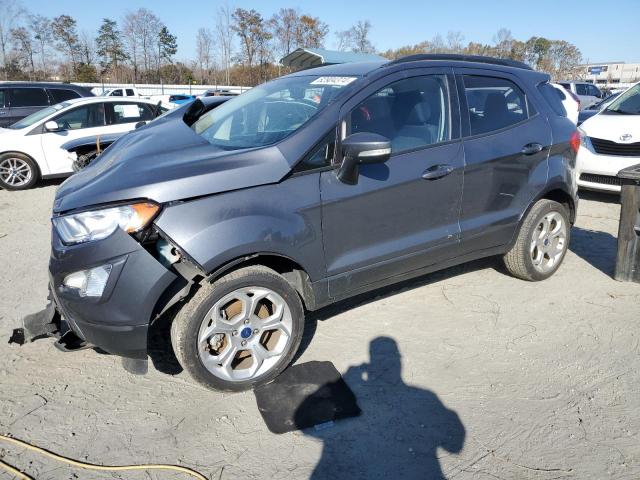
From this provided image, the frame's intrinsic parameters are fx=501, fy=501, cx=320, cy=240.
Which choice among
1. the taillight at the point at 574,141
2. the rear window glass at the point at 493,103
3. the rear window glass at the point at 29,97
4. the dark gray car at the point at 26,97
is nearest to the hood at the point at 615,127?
the taillight at the point at 574,141

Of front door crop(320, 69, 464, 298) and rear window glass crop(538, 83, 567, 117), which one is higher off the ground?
rear window glass crop(538, 83, 567, 117)

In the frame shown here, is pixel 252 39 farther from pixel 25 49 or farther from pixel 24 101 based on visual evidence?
pixel 24 101

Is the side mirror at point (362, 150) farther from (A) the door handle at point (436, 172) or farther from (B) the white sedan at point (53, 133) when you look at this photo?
(B) the white sedan at point (53, 133)

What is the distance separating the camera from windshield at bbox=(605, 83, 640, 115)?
780 centimetres

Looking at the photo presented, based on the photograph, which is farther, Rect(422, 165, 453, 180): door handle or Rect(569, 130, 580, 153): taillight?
Rect(569, 130, 580, 153): taillight

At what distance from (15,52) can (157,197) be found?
55496mm

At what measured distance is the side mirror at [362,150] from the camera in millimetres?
2926

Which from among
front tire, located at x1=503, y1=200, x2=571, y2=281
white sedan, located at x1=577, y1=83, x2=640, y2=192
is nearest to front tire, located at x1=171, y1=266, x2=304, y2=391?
front tire, located at x1=503, y1=200, x2=571, y2=281

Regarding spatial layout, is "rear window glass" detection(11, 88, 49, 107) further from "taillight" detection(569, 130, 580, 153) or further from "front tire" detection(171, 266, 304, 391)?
"taillight" detection(569, 130, 580, 153)

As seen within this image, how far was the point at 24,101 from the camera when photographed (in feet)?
38.8

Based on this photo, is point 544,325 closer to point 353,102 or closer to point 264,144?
point 353,102

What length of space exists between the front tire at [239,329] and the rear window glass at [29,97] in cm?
1138

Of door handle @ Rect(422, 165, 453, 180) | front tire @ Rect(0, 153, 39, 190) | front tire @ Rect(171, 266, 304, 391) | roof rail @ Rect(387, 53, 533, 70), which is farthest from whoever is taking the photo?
front tire @ Rect(0, 153, 39, 190)

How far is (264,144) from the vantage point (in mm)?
3107
